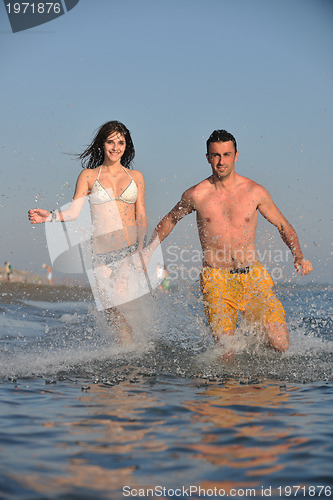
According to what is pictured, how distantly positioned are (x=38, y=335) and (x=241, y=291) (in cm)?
463

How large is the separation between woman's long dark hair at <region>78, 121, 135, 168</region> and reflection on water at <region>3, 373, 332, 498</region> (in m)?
2.78

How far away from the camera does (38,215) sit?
222 inches

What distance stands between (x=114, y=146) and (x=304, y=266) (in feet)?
7.81

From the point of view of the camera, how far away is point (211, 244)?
5957 millimetres

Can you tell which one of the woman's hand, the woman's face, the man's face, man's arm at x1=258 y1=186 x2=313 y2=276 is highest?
the woman's face

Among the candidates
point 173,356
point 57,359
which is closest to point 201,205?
point 173,356

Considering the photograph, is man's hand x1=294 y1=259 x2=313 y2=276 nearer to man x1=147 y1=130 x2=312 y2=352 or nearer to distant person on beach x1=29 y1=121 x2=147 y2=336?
man x1=147 y1=130 x2=312 y2=352

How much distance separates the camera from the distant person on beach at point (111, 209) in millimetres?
6074

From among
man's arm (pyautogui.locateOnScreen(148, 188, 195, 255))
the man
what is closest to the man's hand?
the man

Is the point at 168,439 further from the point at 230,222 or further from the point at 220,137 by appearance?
the point at 220,137

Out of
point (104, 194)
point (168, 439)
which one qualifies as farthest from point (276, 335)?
point (168, 439)

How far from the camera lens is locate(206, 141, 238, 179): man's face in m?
5.72

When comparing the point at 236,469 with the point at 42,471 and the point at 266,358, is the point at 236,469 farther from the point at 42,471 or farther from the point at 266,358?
the point at 266,358

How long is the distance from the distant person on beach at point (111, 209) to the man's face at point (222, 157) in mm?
884
